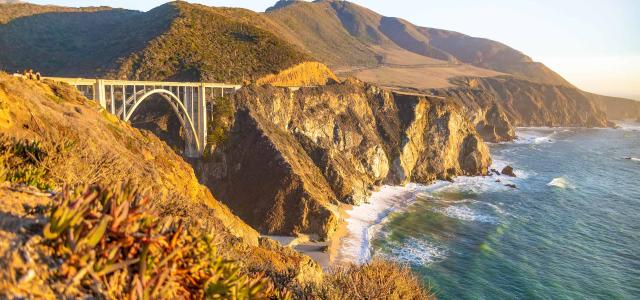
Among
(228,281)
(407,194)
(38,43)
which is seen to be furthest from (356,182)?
(38,43)

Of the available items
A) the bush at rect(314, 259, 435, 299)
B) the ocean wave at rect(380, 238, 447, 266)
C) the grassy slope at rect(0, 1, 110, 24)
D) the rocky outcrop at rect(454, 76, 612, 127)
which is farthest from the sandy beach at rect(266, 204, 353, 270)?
the rocky outcrop at rect(454, 76, 612, 127)

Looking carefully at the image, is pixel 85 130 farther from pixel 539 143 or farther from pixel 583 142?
pixel 583 142

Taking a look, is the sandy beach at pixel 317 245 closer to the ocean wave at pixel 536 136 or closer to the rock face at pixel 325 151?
the rock face at pixel 325 151

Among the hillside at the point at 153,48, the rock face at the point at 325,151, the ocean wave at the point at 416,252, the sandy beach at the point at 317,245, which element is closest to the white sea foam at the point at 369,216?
the sandy beach at the point at 317,245

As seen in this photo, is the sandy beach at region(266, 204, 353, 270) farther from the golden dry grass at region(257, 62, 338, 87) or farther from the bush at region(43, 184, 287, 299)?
the golden dry grass at region(257, 62, 338, 87)

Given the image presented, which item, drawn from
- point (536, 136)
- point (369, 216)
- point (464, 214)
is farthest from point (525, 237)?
point (536, 136)

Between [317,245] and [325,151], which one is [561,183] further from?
[317,245]
